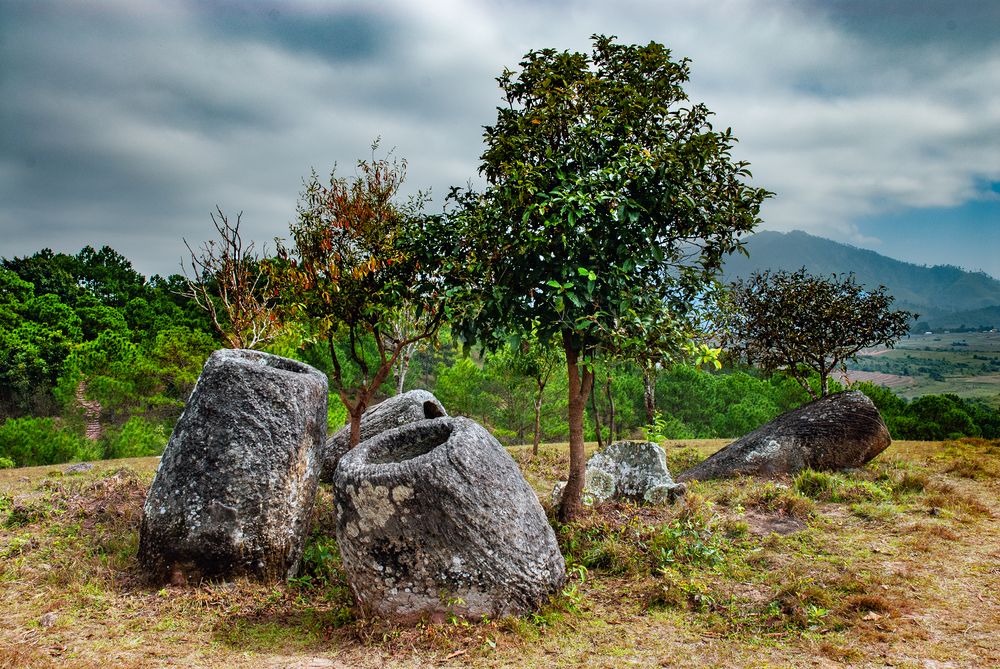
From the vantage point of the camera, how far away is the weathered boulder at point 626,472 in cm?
1247

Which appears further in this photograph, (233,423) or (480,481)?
(233,423)

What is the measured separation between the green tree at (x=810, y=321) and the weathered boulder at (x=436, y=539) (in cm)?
1364

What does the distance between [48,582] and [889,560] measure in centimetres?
1188

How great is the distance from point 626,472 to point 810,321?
396 inches

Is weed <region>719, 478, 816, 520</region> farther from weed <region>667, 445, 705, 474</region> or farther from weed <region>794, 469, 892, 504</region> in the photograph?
weed <region>667, 445, 705, 474</region>

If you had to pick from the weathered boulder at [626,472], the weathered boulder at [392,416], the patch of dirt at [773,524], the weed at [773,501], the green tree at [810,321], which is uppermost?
the green tree at [810,321]

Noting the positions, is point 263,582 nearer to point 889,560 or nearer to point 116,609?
point 116,609

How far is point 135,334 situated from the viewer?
3834 cm

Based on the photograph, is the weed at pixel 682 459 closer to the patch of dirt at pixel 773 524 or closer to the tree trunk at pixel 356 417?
the patch of dirt at pixel 773 524

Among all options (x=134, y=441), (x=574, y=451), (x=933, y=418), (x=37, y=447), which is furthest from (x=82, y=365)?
(x=933, y=418)

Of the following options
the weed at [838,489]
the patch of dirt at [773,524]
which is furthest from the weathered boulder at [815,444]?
the patch of dirt at [773,524]

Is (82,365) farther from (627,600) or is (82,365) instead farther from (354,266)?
(627,600)

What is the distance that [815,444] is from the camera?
15.9 meters

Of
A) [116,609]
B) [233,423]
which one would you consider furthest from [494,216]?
[116,609]
